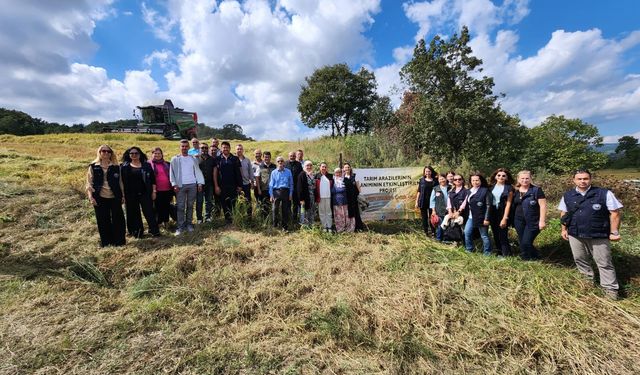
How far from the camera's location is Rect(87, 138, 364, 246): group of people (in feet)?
16.1

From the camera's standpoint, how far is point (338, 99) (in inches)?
974

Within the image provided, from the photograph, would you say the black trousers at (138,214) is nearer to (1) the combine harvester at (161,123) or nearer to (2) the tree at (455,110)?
(2) the tree at (455,110)

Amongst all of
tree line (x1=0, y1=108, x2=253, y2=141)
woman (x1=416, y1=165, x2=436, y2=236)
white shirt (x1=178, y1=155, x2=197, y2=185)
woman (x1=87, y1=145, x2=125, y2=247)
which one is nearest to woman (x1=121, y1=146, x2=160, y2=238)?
woman (x1=87, y1=145, x2=125, y2=247)

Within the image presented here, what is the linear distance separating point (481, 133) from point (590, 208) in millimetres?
6288

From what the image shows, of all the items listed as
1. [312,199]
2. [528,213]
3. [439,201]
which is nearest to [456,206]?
[439,201]

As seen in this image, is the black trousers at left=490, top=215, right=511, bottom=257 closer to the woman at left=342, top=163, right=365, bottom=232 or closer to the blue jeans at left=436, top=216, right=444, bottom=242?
the blue jeans at left=436, top=216, right=444, bottom=242

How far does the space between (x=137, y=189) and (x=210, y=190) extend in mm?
1294

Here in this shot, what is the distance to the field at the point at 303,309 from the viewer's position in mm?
2574

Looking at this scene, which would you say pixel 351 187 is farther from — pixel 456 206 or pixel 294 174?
pixel 456 206

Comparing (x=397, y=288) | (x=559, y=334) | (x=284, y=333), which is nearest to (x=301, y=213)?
(x=397, y=288)

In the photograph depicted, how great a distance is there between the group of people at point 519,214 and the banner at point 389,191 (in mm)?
624

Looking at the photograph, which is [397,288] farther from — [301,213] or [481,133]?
[481,133]

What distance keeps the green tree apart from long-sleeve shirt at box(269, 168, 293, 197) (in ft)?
80.0

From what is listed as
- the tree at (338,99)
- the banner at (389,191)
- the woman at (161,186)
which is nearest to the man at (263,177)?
the woman at (161,186)
